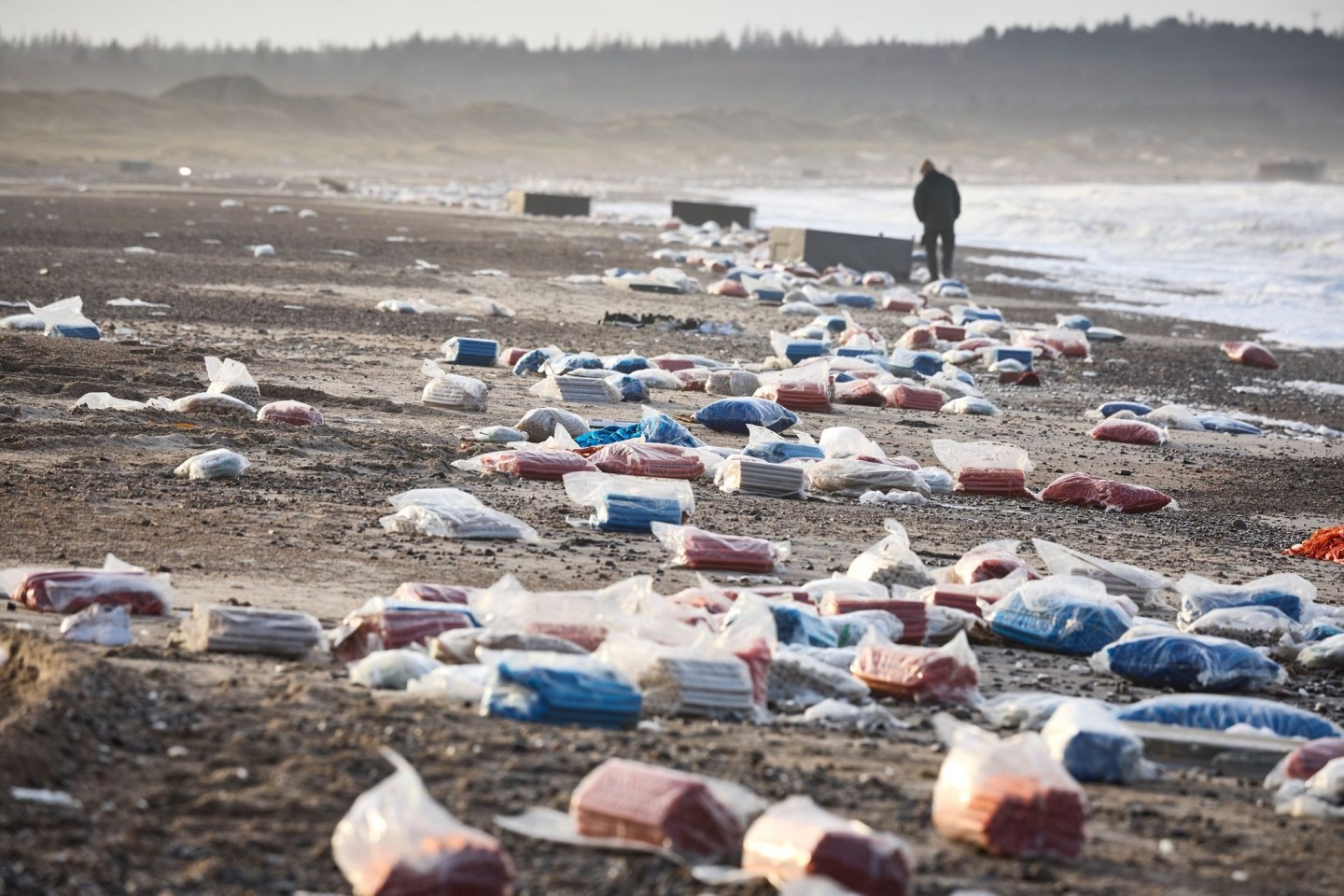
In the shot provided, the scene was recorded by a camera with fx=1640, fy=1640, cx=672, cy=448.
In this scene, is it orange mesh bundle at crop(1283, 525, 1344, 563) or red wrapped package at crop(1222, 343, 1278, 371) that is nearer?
orange mesh bundle at crop(1283, 525, 1344, 563)

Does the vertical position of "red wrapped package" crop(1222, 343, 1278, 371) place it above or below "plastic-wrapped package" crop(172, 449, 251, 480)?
above

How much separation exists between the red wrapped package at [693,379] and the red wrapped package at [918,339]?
118 inches

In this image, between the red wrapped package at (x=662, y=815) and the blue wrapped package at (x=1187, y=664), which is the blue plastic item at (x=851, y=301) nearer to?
the blue wrapped package at (x=1187, y=664)

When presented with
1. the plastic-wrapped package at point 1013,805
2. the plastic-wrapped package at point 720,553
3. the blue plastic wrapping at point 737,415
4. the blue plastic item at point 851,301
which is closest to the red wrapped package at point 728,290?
the blue plastic item at point 851,301

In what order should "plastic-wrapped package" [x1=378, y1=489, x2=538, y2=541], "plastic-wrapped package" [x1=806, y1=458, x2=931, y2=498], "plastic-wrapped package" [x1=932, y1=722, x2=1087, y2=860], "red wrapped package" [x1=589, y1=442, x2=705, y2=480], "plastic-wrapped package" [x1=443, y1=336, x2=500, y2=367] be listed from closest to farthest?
"plastic-wrapped package" [x1=932, y1=722, x2=1087, y2=860] < "plastic-wrapped package" [x1=378, y1=489, x2=538, y2=541] < "red wrapped package" [x1=589, y1=442, x2=705, y2=480] < "plastic-wrapped package" [x1=806, y1=458, x2=931, y2=498] < "plastic-wrapped package" [x1=443, y1=336, x2=500, y2=367]

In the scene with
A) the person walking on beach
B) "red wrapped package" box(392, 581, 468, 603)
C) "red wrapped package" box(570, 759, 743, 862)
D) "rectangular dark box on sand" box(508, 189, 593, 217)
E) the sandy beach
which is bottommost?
the sandy beach

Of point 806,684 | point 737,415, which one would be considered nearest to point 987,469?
point 737,415

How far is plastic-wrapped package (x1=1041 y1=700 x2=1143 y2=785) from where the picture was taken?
3.59 m

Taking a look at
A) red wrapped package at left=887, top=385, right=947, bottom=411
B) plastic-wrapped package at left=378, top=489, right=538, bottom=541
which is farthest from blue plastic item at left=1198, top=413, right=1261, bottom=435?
plastic-wrapped package at left=378, top=489, right=538, bottom=541

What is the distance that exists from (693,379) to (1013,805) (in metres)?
6.97

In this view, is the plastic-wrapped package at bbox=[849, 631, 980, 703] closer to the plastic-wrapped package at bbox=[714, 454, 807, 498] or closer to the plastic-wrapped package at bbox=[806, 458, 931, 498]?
the plastic-wrapped package at bbox=[714, 454, 807, 498]

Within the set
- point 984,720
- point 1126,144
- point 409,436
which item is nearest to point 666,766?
point 984,720

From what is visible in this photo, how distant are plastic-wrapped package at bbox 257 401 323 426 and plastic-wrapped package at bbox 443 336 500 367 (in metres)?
2.72

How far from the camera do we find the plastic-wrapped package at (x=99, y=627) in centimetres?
409
